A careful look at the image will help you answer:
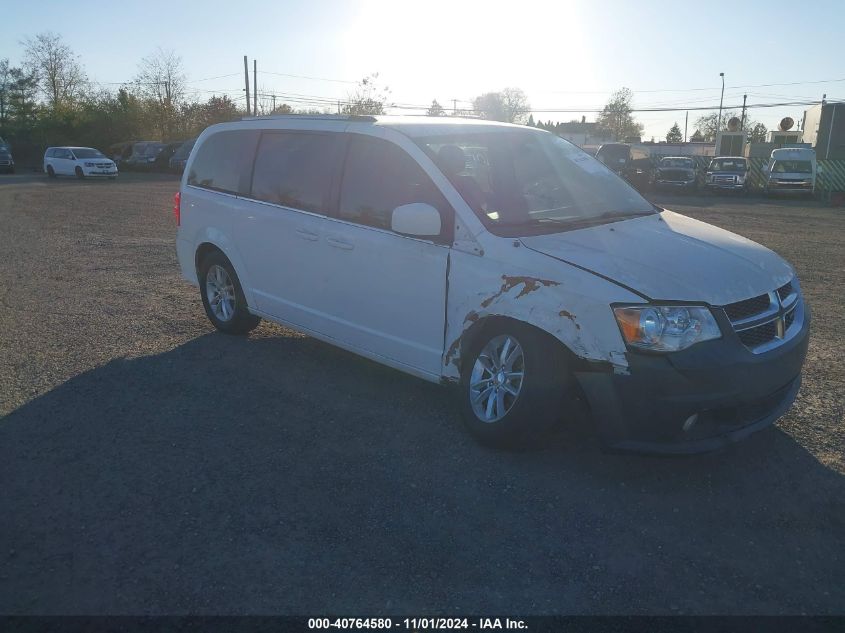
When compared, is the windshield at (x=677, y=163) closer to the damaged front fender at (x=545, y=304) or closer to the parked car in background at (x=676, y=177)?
the parked car in background at (x=676, y=177)

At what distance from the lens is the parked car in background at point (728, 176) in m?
29.7

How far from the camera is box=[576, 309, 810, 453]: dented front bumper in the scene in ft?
11.5

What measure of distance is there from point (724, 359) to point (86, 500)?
330 cm

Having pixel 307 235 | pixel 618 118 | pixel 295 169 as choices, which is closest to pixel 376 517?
pixel 307 235

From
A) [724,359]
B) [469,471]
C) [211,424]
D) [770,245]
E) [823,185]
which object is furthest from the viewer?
[823,185]

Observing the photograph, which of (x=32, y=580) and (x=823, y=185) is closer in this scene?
(x=32, y=580)

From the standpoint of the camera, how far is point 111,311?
7480mm

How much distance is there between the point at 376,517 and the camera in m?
3.55

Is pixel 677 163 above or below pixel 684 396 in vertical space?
above

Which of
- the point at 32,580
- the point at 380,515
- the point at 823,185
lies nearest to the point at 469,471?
the point at 380,515

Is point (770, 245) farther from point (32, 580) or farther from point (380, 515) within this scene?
point (32, 580)

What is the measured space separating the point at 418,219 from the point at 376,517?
1725 millimetres

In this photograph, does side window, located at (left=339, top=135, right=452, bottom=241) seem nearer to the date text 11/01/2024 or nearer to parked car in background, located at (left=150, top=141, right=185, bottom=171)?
the date text 11/01/2024

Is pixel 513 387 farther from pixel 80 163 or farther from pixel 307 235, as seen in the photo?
pixel 80 163
